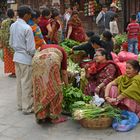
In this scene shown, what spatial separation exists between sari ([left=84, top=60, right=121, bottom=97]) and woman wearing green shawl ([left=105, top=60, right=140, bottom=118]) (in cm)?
31

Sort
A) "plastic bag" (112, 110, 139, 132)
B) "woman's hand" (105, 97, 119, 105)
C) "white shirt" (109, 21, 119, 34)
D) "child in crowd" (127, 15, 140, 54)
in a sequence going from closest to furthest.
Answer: "plastic bag" (112, 110, 139, 132), "woman's hand" (105, 97, 119, 105), "child in crowd" (127, 15, 140, 54), "white shirt" (109, 21, 119, 34)

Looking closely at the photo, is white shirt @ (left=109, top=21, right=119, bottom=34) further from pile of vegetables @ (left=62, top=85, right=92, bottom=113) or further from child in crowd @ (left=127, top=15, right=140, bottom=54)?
pile of vegetables @ (left=62, top=85, right=92, bottom=113)

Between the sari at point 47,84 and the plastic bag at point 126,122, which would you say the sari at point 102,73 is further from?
the sari at point 47,84

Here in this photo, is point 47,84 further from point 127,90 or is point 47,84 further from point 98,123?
point 127,90

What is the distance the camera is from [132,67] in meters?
5.35

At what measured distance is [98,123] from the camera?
5.05m

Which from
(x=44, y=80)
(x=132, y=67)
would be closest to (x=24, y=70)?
(x=44, y=80)

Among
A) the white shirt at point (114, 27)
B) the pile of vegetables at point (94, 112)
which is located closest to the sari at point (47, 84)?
the pile of vegetables at point (94, 112)

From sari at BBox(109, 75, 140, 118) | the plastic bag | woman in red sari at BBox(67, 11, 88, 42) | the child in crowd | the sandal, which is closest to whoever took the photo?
the plastic bag

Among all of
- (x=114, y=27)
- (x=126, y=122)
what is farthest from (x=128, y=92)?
(x=114, y=27)

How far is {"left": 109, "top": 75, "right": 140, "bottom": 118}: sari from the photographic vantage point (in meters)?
5.20

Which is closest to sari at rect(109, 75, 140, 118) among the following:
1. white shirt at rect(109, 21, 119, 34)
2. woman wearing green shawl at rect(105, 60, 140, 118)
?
woman wearing green shawl at rect(105, 60, 140, 118)

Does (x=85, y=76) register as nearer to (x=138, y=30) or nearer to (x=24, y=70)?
(x=24, y=70)

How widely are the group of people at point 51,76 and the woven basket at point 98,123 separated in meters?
0.36
